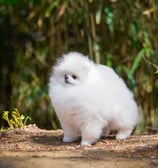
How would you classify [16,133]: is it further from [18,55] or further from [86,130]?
[18,55]

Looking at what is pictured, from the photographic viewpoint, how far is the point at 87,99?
466 centimetres

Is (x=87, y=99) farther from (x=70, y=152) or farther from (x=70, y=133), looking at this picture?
(x=70, y=152)

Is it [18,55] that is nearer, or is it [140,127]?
[140,127]

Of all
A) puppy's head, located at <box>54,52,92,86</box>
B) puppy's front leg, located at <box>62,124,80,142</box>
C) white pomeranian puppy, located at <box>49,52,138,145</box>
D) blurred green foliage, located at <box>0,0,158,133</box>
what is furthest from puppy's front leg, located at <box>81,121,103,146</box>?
blurred green foliage, located at <box>0,0,158,133</box>

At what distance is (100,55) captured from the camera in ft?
28.3

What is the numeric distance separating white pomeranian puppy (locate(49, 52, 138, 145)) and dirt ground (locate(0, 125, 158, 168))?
125 mm

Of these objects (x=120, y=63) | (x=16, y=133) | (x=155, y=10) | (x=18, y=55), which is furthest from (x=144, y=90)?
(x=16, y=133)

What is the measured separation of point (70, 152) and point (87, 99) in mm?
506

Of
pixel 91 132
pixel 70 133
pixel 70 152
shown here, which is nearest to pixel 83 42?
pixel 70 133

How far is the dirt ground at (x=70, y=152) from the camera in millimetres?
3789

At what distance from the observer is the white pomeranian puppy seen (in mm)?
4680

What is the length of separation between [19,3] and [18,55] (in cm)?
94

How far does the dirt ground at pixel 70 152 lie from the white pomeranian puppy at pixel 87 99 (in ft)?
0.41

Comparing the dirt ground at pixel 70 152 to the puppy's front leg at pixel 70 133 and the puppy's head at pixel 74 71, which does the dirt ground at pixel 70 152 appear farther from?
the puppy's head at pixel 74 71
